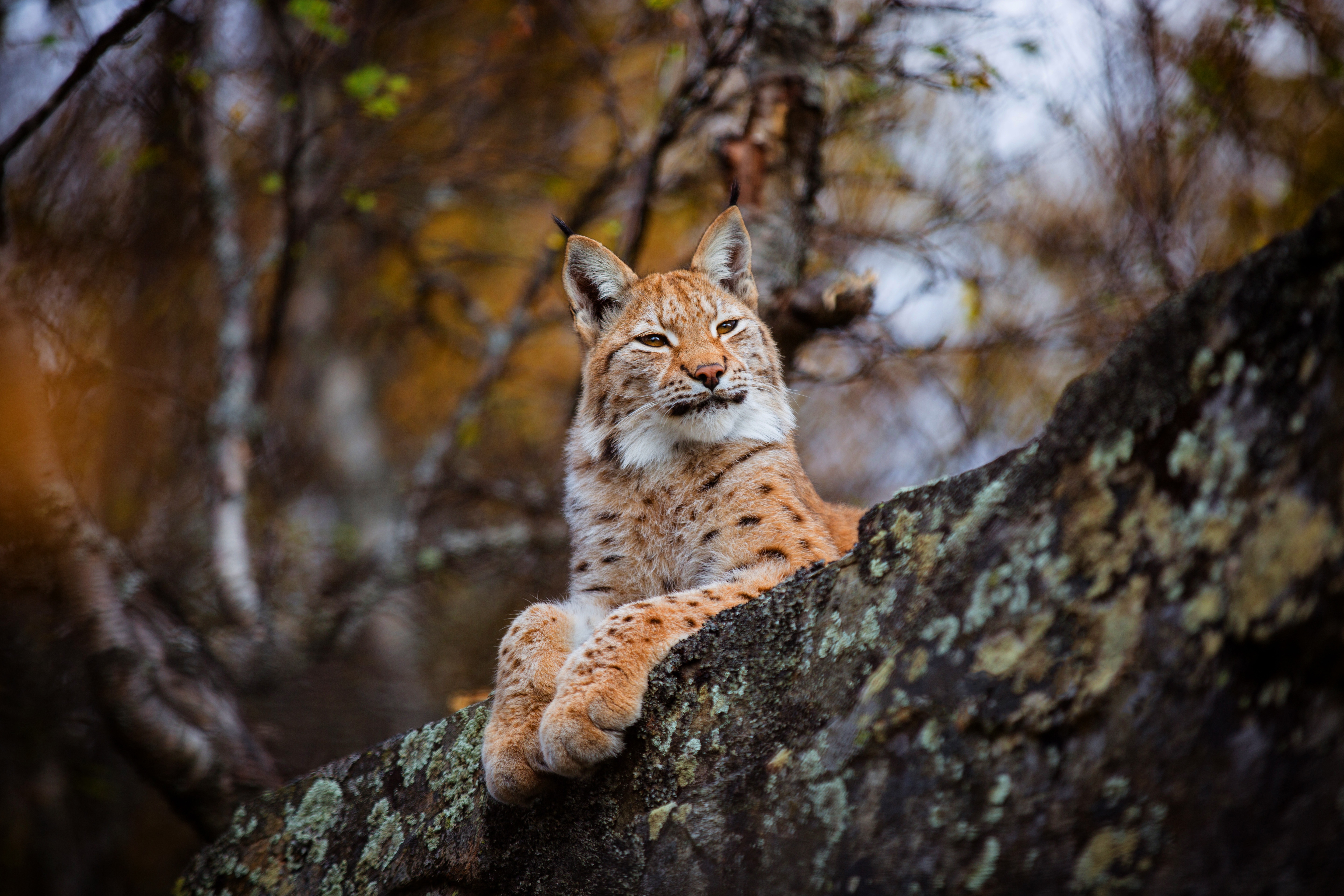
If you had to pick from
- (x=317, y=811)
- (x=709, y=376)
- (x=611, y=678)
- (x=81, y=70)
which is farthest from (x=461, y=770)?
(x=81, y=70)

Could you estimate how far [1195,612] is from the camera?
6.83 ft

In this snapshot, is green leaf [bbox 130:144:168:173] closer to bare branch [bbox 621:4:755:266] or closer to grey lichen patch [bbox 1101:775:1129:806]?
bare branch [bbox 621:4:755:266]

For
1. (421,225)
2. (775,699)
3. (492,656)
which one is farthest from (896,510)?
(421,225)

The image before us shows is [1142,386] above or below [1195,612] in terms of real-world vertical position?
above

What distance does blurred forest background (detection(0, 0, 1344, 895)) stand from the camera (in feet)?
20.4

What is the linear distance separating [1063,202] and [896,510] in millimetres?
6398

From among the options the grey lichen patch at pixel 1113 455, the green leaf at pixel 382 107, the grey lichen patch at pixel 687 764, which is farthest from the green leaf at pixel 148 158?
the grey lichen patch at pixel 1113 455

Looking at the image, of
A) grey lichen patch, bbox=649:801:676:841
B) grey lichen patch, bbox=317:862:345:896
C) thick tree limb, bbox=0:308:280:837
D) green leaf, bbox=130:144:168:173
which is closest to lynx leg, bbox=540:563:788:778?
grey lichen patch, bbox=649:801:676:841

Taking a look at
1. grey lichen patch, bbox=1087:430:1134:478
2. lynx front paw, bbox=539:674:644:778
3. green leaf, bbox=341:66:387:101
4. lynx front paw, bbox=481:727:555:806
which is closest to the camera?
grey lichen patch, bbox=1087:430:1134:478

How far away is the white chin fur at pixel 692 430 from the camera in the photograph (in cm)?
446

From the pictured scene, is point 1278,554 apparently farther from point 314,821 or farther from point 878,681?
point 314,821

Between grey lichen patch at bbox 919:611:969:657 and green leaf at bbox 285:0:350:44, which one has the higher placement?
green leaf at bbox 285:0:350:44

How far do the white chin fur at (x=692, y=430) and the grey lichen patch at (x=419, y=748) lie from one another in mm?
1398

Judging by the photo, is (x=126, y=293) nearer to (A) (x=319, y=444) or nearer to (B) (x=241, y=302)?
(B) (x=241, y=302)
